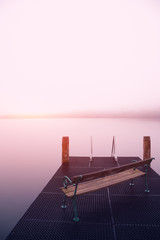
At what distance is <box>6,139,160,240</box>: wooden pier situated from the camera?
406 centimetres

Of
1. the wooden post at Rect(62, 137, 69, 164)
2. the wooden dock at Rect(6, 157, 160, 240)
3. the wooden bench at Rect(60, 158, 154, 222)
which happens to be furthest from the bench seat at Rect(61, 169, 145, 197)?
the wooden post at Rect(62, 137, 69, 164)

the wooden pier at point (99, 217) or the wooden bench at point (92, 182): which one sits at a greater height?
the wooden bench at point (92, 182)

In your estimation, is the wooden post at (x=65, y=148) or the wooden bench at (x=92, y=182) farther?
the wooden post at (x=65, y=148)

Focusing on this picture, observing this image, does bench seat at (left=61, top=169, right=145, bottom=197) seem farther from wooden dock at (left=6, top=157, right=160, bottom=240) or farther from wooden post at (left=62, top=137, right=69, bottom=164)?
wooden post at (left=62, top=137, right=69, bottom=164)

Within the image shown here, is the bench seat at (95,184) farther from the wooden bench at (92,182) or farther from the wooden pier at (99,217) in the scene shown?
the wooden pier at (99,217)

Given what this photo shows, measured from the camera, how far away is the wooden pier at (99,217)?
4062 millimetres

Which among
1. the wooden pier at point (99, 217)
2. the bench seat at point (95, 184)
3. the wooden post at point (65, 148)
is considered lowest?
the wooden pier at point (99, 217)

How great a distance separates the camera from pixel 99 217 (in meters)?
4.71

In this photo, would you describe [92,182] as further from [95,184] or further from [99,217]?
[99,217]

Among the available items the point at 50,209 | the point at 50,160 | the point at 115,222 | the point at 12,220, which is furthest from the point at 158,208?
the point at 50,160

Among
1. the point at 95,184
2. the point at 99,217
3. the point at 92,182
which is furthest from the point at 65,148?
the point at 99,217

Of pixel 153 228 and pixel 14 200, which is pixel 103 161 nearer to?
pixel 14 200

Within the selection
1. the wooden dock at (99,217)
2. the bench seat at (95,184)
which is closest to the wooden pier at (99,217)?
→ the wooden dock at (99,217)

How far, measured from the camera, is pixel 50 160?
16.5 m
